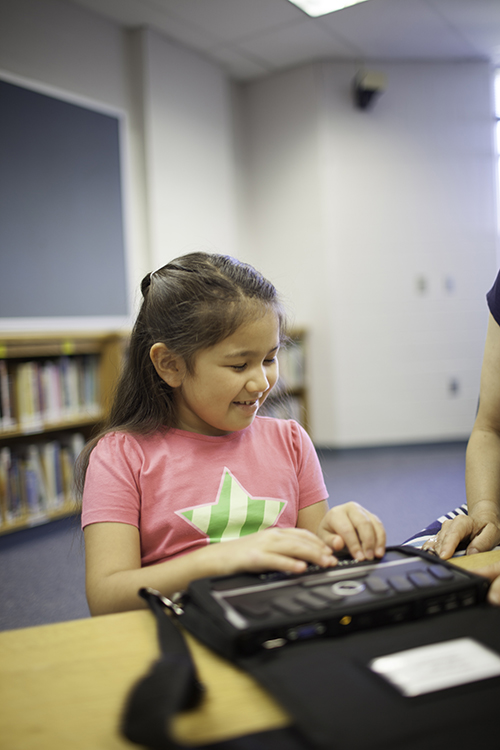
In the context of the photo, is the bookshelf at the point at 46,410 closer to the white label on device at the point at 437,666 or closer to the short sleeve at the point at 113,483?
the short sleeve at the point at 113,483

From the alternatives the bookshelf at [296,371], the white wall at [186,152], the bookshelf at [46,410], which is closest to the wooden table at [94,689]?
the bookshelf at [46,410]

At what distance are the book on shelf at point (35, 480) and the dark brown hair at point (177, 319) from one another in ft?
6.76

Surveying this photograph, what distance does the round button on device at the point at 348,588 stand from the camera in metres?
0.51

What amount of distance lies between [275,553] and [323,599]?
108 mm

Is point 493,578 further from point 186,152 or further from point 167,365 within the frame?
point 186,152

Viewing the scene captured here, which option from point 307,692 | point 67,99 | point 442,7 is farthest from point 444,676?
point 442,7

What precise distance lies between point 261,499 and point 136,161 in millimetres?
3416

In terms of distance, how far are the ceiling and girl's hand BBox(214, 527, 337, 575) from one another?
12.3ft

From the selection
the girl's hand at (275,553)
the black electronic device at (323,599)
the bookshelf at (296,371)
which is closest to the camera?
the black electronic device at (323,599)

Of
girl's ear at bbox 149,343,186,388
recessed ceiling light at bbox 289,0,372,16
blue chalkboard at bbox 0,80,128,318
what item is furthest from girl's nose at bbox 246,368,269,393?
recessed ceiling light at bbox 289,0,372,16

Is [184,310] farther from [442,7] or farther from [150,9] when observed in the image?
[442,7]

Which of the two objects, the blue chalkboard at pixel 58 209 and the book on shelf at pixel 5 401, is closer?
the book on shelf at pixel 5 401

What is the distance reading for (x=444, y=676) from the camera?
0.41 m

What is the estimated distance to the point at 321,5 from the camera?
3588 mm
